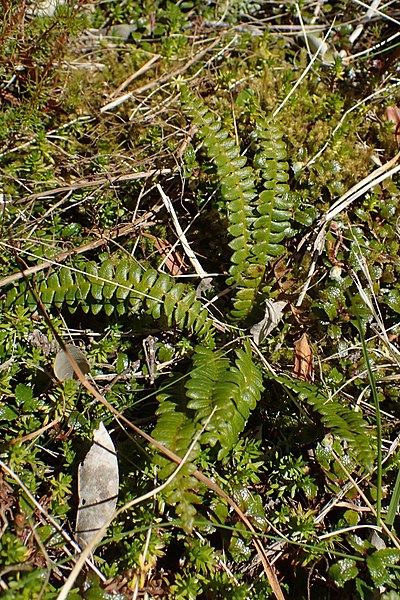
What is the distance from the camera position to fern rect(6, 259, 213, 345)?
11.8ft

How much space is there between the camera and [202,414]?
119 inches

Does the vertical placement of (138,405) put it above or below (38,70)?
below

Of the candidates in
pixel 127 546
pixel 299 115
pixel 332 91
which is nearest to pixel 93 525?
pixel 127 546

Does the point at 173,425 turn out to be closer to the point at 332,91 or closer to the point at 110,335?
the point at 110,335

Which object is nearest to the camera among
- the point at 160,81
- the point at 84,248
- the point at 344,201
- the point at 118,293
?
the point at 118,293

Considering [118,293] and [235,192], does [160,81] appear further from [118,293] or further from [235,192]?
[118,293]

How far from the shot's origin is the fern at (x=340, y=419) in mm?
3050

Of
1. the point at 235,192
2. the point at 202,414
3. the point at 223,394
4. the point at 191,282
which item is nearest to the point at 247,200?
the point at 235,192

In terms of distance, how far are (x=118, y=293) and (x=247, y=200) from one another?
40.3 inches

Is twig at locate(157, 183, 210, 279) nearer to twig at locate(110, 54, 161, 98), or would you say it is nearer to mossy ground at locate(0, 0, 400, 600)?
mossy ground at locate(0, 0, 400, 600)

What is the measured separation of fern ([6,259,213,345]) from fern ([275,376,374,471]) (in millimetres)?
694

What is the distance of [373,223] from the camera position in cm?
431

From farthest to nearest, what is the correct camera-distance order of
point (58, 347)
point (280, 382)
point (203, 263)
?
point (203, 263)
point (58, 347)
point (280, 382)

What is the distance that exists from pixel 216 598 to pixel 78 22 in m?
3.91
